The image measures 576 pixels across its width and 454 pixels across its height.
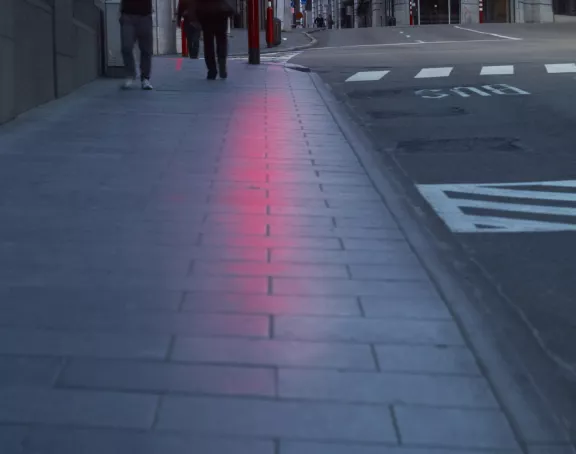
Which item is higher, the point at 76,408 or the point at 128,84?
the point at 128,84

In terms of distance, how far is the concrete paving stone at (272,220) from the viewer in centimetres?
634

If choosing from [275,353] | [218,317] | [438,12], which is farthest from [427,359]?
[438,12]

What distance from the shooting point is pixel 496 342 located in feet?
14.3

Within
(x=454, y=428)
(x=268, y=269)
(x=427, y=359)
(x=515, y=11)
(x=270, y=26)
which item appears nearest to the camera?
(x=454, y=428)

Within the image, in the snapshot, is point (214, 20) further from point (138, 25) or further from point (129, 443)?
point (129, 443)

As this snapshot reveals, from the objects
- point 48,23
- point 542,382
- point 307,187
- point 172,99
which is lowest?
point 542,382

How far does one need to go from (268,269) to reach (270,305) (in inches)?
25.1

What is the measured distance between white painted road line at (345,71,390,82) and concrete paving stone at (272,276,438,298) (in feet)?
40.9

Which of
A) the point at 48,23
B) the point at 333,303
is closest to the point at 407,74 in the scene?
the point at 48,23

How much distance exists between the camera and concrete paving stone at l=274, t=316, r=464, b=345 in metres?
4.25

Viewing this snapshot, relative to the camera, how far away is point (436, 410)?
3541 millimetres

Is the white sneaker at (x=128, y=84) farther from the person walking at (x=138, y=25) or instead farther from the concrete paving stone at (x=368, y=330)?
the concrete paving stone at (x=368, y=330)

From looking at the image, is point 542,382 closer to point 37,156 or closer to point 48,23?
point 37,156

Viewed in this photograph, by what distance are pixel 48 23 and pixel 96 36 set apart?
3.26 m
